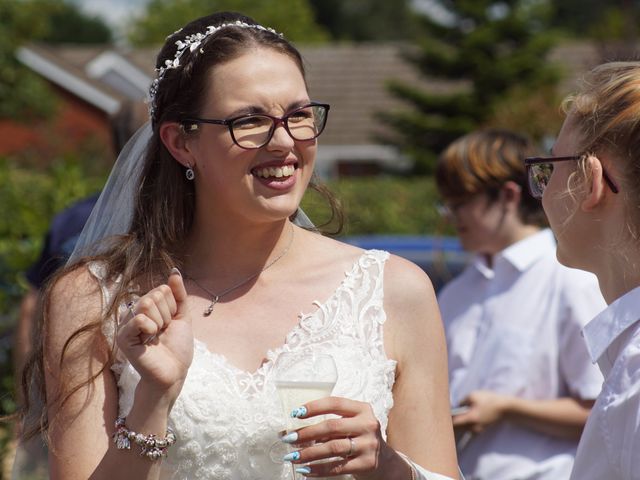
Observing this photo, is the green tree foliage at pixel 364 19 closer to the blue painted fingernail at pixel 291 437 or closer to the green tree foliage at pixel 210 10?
the green tree foliage at pixel 210 10

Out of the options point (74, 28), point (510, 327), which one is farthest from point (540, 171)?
point (74, 28)

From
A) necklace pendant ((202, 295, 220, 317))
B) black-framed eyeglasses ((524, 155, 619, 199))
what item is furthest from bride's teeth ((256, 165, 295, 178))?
black-framed eyeglasses ((524, 155, 619, 199))

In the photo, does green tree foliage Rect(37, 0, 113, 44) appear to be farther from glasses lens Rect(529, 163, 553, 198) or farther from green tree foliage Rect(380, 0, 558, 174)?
glasses lens Rect(529, 163, 553, 198)

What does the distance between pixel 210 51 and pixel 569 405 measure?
1974 millimetres

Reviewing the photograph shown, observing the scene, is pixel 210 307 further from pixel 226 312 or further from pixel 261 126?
pixel 261 126

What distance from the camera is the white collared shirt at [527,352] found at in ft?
13.2

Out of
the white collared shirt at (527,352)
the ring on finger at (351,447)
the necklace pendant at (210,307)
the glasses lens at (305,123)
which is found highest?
the glasses lens at (305,123)

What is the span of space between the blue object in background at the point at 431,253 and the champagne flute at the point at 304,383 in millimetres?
3991

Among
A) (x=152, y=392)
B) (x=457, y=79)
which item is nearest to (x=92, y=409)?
(x=152, y=392)

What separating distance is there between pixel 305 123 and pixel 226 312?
1.99ft

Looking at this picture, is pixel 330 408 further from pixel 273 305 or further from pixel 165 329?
pixel 273 305

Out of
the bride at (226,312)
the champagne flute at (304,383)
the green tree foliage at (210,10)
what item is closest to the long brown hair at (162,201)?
the bride at (226,312)

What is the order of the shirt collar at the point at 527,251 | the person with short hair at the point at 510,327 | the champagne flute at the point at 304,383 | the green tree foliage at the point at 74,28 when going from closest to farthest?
1. the champagne flute at the point at 304,383
2. the person with short hair at the point at 510,327
3. the shirt collar at the point at 527,251
4. the green tree foliage at the point at 74,28

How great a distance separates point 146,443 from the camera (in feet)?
8.70
